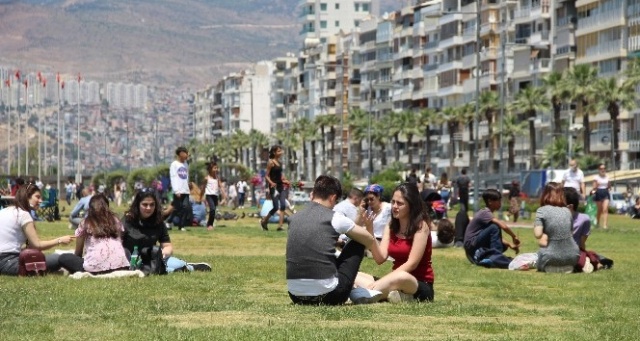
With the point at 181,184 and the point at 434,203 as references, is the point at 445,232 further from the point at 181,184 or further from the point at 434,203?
the point at 181,184

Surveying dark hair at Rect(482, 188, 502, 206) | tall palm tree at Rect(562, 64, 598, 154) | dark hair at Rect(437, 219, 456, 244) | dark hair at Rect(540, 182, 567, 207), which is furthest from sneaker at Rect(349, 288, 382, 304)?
tall palm tree at Rect(562, 64, 598, 154)

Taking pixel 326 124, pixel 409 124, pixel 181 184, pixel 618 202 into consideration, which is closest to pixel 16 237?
pixel 181 184

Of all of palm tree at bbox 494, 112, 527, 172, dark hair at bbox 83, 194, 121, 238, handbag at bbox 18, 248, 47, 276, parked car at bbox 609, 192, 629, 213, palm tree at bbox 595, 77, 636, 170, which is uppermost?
palm tree at bbox 595, 77, 636, 170

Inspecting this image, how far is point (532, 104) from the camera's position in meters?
123

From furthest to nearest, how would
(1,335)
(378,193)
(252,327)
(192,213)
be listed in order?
1. (192,213)
2. (378,193)
3. (252,327)
4. (1,335)

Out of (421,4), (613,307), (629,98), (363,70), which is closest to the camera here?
(613,307)

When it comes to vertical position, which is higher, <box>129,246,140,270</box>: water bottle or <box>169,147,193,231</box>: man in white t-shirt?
<box>169,147,193,231</box>: man in white t-shirt

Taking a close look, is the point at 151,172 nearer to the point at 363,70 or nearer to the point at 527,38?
the point at 527,38

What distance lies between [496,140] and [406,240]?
409 ft

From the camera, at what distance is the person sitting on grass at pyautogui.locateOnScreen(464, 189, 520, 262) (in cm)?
2439

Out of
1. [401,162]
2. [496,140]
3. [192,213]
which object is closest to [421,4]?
[401,162]

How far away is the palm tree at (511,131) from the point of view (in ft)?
433

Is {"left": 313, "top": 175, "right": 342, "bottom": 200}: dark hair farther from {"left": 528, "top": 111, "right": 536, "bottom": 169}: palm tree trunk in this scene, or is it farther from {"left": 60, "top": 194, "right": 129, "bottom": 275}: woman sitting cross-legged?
{"left": 528, "top": 111, "right": 536, "bottom": 169}: palm tree trunk

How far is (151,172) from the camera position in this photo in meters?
141
